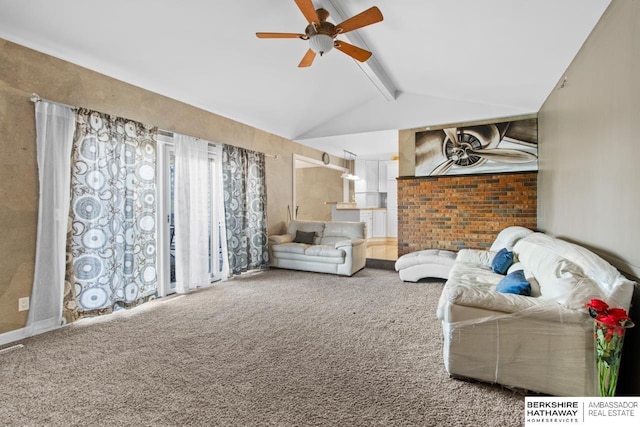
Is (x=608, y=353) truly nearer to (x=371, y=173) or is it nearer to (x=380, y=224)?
(x=380, y=224)

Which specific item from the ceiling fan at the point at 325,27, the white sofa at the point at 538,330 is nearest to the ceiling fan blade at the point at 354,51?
the ceiling fan at the point at 325,27

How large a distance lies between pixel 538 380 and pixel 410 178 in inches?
162

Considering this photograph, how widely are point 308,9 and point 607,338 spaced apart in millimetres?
2760

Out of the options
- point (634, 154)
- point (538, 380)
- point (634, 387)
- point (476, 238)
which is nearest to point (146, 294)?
point (538, 380)

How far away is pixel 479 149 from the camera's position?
511 cm

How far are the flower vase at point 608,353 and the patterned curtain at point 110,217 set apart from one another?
4.04 m

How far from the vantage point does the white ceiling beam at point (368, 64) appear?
9.58 feet

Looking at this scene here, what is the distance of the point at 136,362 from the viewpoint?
2260 mm

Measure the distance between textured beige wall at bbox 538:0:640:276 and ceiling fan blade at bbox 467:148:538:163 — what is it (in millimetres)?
1407

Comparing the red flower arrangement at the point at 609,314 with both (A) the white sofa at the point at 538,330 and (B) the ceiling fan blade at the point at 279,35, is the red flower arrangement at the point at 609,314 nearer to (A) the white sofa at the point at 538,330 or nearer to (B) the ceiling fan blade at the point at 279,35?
(A) the white sofa at the point at 538,330

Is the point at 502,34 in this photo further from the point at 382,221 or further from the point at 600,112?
the point at 382,221

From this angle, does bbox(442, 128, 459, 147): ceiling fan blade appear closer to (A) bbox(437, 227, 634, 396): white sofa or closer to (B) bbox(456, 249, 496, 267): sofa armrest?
(B) bbox(456, 249, 496, 267): sofa armrest
